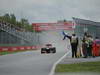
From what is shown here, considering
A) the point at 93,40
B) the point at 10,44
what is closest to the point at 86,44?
the point at 93,40

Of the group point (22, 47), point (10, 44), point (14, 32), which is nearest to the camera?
point (10, 44)

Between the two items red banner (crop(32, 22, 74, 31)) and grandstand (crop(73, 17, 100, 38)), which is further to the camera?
red banner (crop(32, 22, 74, 31))

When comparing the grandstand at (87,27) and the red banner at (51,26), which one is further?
the red banner at (51,26)

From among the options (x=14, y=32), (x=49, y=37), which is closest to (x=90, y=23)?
(x=14, y=32)

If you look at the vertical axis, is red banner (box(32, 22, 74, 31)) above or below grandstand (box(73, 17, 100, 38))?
above

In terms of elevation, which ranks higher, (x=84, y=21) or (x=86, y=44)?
(x=84, y=21)

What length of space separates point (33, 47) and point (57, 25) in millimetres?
20291

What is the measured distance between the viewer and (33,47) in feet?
195

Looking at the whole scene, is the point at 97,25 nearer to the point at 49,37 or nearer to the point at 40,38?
the point at 40,38

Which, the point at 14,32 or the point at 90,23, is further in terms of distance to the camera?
the point at 14,32

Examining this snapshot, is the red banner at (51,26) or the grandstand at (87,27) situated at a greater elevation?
the red banner at (51,26)

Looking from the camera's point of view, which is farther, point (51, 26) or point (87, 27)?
point (51, 26)

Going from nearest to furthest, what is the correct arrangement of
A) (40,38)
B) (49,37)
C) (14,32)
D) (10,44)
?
(10,44) → (14,32) → (40,38) → (49,37)

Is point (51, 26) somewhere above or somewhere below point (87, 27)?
above
